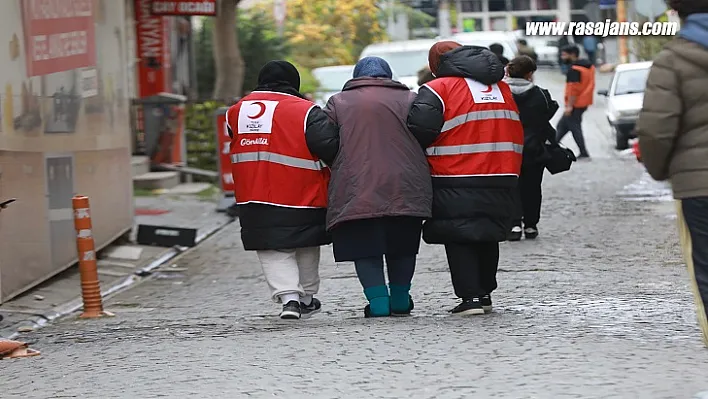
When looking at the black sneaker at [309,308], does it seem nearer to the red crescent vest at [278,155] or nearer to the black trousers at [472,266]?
the red crescent vest at [278,155]

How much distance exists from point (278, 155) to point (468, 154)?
1.17 metres

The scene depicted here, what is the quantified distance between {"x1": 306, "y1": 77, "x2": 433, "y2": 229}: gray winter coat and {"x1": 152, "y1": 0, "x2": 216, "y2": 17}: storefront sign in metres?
11.5

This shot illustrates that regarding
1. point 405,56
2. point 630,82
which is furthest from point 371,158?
point 630,82

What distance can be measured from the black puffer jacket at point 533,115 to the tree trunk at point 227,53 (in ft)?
32.8

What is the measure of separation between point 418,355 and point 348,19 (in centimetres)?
3458

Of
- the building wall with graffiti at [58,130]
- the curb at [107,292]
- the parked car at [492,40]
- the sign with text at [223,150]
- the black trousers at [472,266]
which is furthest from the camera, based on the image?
the parked car at [492,40]

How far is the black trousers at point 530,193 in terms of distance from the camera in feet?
41.7

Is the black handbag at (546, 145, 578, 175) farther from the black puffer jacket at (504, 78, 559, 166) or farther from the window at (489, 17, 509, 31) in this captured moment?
the window at (489, 17, 509, 31)

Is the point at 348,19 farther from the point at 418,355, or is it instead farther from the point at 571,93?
the point at 418,355

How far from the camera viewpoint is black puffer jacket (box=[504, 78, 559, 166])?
40.4 ft

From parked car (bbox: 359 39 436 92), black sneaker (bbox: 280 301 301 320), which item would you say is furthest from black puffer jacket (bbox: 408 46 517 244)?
parked car (bbox: 359 39 436 92)

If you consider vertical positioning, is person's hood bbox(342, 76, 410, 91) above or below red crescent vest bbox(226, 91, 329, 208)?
above

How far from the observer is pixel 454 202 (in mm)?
8289

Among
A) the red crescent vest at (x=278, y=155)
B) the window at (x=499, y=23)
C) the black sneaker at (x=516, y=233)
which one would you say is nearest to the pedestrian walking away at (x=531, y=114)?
the black sneaker at (x=516, y=233)
